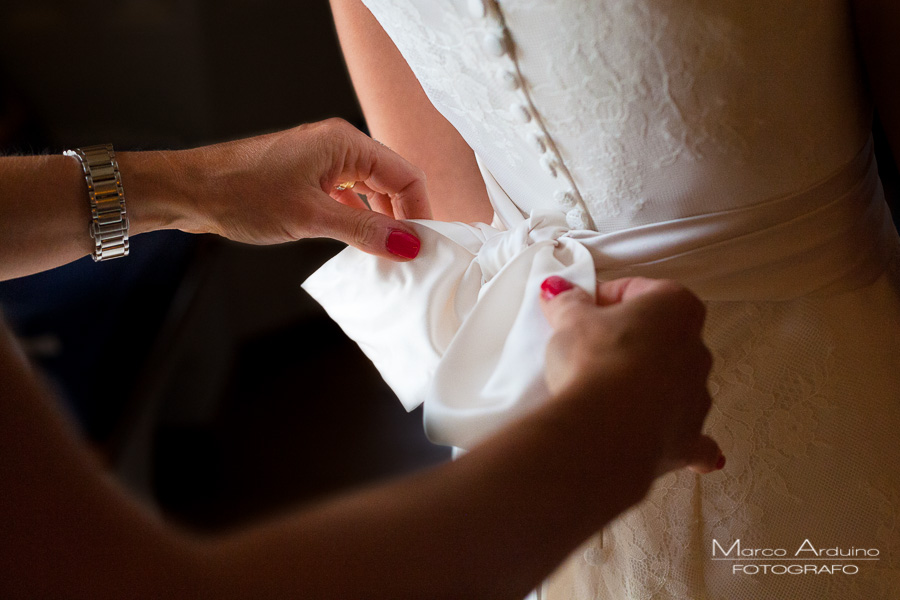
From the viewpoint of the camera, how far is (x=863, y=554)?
54cm

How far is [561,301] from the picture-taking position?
49 centimetres

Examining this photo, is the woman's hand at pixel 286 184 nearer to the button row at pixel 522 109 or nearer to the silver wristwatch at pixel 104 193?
the silver wristwatch at pixel 104 193

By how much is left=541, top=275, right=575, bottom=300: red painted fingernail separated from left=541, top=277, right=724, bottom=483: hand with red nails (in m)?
0.03

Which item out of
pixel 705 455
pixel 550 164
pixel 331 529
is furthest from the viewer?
pixel 550 164

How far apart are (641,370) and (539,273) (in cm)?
15

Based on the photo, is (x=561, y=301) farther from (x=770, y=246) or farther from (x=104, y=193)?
(x=104, y=193)

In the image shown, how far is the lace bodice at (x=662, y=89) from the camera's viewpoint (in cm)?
47

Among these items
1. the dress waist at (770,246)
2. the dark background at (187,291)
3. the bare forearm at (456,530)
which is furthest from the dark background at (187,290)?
the bare forearm at (456,530)

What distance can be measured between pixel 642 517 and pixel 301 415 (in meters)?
1.29

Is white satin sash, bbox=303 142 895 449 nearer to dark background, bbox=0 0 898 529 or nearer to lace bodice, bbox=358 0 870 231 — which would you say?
lace bodice, bbox=358 0 870 231

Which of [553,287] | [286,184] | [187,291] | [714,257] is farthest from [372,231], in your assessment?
[187,291]

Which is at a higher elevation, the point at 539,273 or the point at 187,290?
the point at 539,273

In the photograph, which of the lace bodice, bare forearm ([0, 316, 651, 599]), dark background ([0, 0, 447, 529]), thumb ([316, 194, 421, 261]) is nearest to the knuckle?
thumb ([316, 194, 421, 261])

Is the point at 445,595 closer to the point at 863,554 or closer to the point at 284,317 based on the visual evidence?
the point at 863,554
